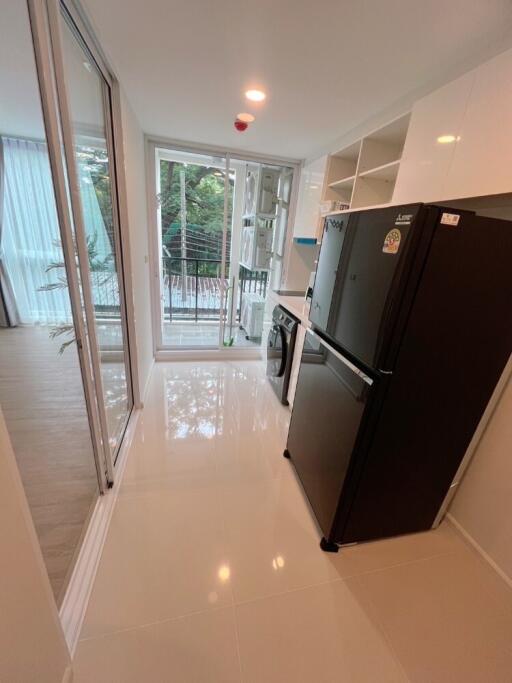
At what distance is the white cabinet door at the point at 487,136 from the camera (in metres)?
1.06

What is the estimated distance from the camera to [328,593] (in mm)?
1274

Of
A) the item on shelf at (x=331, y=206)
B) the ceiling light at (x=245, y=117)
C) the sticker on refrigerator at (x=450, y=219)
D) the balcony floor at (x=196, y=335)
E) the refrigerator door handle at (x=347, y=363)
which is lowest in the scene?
the balcony floor at (x=196, y=335)

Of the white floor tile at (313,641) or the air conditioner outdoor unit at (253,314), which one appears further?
the air conditioner outdoor unit at (253,314)


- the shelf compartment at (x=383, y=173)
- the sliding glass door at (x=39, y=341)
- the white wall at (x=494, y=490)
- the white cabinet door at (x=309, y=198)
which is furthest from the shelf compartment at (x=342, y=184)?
the sliding glass door at (x=39, y=341)

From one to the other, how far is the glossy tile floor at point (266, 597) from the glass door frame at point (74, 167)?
1.70 feet

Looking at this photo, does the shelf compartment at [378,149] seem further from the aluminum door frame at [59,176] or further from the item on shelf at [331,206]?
the aluminum door frame at [59,176]

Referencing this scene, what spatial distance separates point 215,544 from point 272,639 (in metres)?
0.45

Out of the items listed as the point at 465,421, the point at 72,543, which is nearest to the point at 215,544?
the point at 72,543

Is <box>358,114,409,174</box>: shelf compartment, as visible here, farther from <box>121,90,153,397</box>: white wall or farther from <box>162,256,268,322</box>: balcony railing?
<box>162,256,268,322</box>: balcony railing

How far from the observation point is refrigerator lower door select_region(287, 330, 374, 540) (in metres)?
1.26

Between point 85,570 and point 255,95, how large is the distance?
2.73 m

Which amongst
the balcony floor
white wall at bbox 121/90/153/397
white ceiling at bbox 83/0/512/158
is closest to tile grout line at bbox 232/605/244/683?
white wall at bbox 121/90/153/397

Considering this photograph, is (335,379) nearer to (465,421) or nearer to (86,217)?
(465,421)

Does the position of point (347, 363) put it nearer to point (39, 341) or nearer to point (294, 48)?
point (294, 48)
